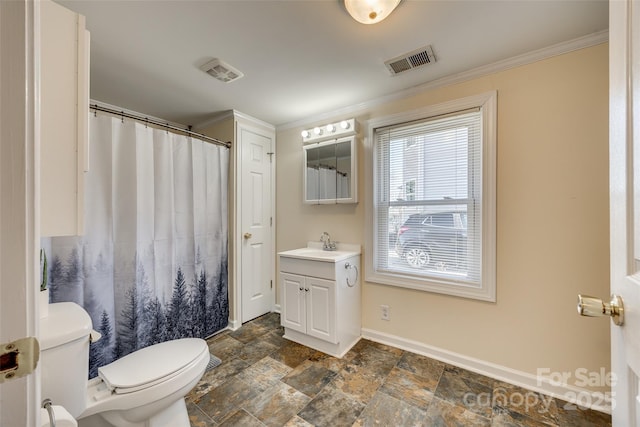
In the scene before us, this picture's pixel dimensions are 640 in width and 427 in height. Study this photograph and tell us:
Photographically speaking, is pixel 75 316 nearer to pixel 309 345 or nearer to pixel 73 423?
pixel 73 423

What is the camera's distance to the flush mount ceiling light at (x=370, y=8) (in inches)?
46.9

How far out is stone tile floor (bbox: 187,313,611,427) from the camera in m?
1.42

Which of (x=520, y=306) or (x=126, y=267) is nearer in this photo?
(x=520, y=306)

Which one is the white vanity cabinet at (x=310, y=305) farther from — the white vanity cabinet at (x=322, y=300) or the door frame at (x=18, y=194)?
the door frame at (x=18, y=194)

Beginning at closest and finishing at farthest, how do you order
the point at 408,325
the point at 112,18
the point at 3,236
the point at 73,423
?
the point at 3,236
the point at 73,423
the point at 112,18
the point at 408,325

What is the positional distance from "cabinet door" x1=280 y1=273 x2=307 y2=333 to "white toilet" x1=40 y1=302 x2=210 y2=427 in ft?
3.13

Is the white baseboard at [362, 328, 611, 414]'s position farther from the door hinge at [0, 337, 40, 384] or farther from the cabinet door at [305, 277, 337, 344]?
the door hinge at [0, 337, 40, 384]

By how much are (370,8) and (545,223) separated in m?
1.69

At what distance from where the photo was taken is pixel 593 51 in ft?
4.93

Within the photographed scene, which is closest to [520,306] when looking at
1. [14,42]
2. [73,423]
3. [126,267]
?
[73,423]

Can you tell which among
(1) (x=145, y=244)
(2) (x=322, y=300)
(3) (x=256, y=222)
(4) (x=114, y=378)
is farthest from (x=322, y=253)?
(4) (x=114, y=378)

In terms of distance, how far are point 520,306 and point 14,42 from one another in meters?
2.49

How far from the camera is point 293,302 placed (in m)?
2.28

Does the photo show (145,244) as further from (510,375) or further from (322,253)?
(510,375)
